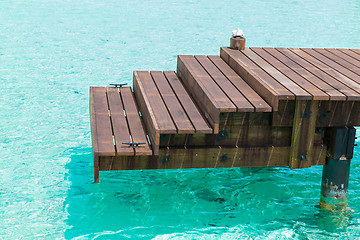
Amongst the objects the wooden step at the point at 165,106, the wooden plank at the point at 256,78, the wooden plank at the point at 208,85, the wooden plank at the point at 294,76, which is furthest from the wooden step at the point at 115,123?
the wooden plank at the point at 294,76

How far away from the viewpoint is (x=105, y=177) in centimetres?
618

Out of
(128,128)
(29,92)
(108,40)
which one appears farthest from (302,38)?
(128,128)

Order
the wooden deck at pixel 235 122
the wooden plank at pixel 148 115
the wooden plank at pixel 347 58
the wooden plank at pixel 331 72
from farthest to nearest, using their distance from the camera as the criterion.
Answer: the wooden plank at pixel 347 58, the wooden plank at pixel 331 72, the wooden deck at pixel 235 122, the wooden plank at pixel 148 115

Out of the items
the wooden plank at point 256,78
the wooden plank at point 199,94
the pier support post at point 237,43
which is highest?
the pier support post at point 237,43

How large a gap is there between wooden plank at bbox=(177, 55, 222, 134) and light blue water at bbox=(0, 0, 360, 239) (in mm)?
1254

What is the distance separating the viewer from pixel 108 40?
14336mm

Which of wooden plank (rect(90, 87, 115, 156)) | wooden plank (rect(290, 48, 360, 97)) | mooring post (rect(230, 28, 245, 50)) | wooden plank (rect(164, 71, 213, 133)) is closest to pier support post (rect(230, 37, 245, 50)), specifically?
mooring post (rect(230, 28, 245, 50))

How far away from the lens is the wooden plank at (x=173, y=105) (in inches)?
174

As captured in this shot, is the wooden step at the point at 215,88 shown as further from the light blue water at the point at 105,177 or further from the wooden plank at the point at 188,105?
the light blue water at the point at 105,177

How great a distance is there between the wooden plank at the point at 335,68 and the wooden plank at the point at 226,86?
1.17 metres

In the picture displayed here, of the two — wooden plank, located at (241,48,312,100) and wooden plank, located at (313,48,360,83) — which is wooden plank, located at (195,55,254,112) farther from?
wooden plank, located at (313,48,360,83)

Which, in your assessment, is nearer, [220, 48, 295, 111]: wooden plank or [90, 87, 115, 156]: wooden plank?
[90, 87, 115, 156]: wooden plank

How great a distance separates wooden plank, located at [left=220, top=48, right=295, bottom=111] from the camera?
14.7 ft

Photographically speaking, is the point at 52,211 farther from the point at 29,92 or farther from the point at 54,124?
the point at 29,92
